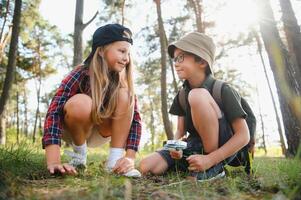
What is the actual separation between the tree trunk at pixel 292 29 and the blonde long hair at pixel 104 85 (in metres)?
3.79

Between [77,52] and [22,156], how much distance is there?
6.10 meters

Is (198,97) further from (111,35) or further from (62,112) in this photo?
(62,112)

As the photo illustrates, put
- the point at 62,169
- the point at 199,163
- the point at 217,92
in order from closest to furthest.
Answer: the point at 62,169
the point at 199,163
the point at 217,92

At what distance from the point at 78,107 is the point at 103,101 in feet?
0.97

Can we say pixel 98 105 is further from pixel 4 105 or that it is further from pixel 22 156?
pixel 4 105

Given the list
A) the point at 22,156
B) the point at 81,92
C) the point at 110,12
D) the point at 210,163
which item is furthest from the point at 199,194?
the point at 110,12

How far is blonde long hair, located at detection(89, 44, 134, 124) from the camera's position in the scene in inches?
99.7

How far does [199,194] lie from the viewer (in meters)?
1.40

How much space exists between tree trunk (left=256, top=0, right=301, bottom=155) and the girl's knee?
11.4 ft

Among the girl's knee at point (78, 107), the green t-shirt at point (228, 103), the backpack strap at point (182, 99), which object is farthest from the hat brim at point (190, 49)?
the girl's knee at point (78, 107)

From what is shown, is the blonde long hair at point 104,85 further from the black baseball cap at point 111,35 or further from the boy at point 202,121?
the boy at point 202,121

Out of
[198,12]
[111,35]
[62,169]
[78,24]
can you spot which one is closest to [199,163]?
[62,169]

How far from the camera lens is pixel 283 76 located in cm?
498

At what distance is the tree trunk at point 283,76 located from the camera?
16.0ft
